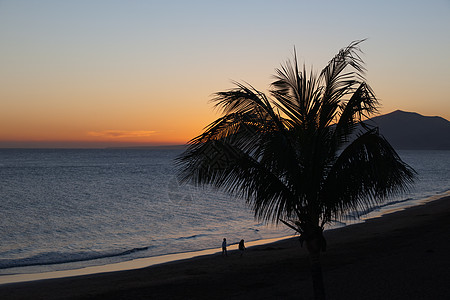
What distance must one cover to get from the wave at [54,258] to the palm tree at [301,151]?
18601 mm

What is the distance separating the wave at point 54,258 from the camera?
22281 millimetres

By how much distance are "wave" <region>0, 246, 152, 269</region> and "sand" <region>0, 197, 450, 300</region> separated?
17.0 feet

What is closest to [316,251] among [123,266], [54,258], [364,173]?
[364,173]

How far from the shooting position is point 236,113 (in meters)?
7.17

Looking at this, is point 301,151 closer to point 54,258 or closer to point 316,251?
point 316,251

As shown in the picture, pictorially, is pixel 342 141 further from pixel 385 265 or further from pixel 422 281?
pixel 385 265

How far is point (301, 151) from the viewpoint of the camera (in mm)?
7375

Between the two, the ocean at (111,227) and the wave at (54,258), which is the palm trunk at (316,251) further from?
the wave at (54,258)

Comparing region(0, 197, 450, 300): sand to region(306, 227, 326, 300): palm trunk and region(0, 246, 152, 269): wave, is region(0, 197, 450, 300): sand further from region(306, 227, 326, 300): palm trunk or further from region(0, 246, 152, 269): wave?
region(0, 246, 152, 269): wave

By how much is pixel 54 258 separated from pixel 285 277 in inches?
575

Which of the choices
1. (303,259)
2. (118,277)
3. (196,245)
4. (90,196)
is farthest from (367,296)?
(90,196)

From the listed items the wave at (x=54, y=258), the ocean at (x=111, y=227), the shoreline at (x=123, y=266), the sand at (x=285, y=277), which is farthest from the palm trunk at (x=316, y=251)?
the wave at (x=54, y=258)

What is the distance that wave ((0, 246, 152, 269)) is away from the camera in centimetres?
2228

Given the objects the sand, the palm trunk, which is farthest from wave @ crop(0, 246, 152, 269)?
the palm trunk
